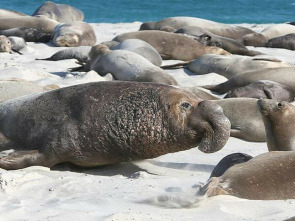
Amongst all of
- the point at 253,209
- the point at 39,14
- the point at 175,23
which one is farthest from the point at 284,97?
the point at 39,14

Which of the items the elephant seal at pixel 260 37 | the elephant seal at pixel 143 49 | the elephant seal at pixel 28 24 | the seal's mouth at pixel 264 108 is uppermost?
the seal's mouth at pixel 264 108

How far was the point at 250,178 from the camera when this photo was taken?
4.14m

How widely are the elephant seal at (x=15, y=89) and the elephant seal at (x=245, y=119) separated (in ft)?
5.68

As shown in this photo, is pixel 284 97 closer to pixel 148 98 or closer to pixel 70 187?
pixel 148 98

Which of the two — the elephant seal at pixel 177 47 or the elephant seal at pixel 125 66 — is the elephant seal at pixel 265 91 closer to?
the elephant seal at pixel 125 66

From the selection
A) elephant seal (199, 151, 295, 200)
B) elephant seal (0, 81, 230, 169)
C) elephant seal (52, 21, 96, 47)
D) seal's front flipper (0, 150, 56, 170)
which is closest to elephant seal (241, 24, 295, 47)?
elephant seal (52, 21, 96, 47)

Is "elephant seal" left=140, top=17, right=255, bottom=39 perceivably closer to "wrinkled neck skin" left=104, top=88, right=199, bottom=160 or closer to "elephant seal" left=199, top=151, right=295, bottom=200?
"wrinkled neck skin" left=104, top=88, right=199, bottom=160

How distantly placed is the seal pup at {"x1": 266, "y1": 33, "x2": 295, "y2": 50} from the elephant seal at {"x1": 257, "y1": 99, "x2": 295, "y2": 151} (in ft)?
22.9

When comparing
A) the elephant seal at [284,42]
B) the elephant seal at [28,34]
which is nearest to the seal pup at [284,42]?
the elephant seal at [284,42]

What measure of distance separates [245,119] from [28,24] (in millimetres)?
8370

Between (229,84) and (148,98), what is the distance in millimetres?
3754

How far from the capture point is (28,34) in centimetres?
1312

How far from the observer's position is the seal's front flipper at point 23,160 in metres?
4.99

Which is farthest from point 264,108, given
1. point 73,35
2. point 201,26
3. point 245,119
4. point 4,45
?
point 201,26
